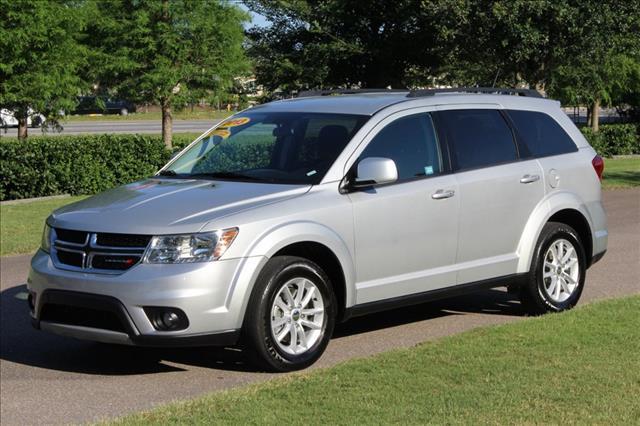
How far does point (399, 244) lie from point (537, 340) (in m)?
1.20

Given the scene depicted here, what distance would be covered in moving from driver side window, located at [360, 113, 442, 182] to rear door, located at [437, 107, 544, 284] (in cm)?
17

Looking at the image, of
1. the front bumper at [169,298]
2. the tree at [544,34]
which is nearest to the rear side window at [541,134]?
the front bumper at [169,298]

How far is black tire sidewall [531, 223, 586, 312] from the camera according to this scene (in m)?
8.61

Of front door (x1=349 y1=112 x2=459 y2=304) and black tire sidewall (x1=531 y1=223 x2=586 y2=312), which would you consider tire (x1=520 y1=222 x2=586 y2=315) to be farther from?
front door (x1=349 y1=112 x2=459 y2=304)

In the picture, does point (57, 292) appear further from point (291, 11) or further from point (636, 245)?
point (291, 11)

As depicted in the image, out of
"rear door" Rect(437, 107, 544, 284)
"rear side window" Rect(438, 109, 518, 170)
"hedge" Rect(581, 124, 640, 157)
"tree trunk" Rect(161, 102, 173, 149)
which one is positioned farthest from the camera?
"hedge" Rect(581, 124, 640, 157)

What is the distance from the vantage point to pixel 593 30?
22.8 m

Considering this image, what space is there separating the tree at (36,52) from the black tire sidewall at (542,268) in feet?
55.0

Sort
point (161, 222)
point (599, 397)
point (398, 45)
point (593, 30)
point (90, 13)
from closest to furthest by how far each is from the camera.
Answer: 1. point (599, 397)
2. point (161, 222)
3. point (593, 30)
4. point (90, 13)
5. point (398, 45)

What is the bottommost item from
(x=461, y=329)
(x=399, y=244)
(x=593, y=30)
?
(x=461, y=329)

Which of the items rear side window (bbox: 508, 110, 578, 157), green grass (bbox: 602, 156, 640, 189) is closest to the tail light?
rear side window (bbox: 508, 110, 578, 157)

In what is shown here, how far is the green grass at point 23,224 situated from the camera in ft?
45.0

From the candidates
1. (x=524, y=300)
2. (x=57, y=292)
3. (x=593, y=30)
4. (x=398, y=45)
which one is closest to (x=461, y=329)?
(x=524, y=300)

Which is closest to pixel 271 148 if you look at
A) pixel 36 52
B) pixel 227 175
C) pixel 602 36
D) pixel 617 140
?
pixel 227 175
